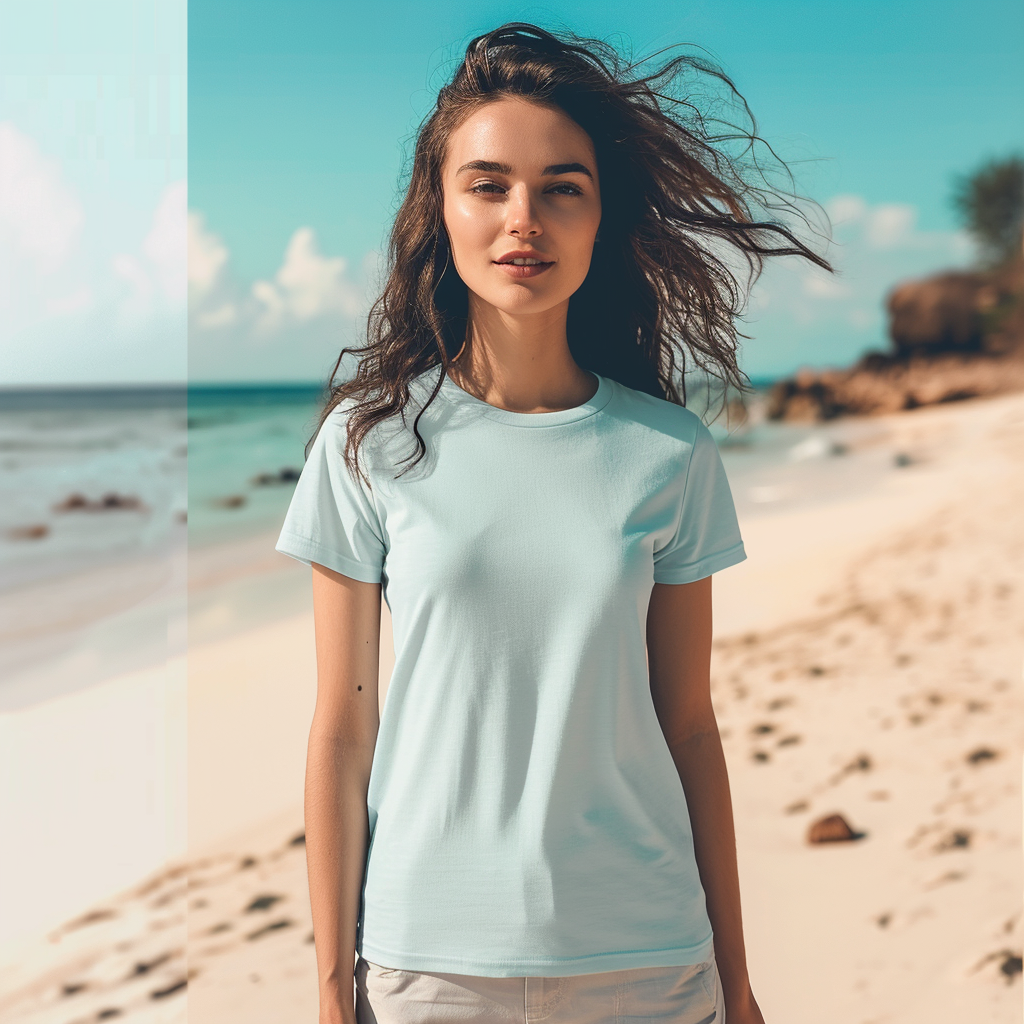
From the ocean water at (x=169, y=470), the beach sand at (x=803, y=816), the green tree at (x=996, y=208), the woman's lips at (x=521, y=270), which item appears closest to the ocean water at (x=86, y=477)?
the ocean water at (x=169, y=470)

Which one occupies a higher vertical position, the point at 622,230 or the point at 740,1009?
the point at 622,230

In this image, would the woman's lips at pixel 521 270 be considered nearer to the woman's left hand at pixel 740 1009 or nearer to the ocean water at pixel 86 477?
the woman's left hand at pixel 740 1009

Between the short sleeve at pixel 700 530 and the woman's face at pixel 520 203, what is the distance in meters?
0.29

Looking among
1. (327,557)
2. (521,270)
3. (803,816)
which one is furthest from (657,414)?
(803,816)

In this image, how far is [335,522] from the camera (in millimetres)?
1194

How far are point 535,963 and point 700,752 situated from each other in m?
0.36

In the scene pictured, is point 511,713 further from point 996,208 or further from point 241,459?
point 996,208

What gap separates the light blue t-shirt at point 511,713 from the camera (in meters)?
1.12

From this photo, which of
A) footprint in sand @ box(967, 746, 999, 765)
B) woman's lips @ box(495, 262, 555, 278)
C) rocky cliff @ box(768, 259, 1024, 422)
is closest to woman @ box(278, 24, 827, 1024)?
woman's lips @ box(495, 262, 555, 278)

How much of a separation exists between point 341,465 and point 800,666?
15.3 feet

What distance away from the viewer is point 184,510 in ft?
41.9

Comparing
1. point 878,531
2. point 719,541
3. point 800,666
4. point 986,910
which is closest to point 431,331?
point 719,541

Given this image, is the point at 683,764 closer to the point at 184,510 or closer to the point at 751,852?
the point at 751,852

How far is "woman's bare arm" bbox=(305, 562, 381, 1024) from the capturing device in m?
1.17
